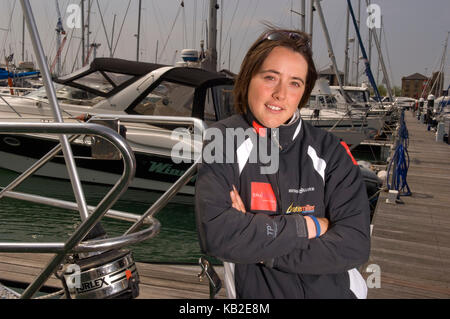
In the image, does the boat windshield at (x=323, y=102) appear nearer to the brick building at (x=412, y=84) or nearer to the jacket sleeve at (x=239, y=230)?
the jacket sleeve at (x=239, y=230)

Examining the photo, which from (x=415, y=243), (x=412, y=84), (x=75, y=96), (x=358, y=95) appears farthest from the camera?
(x=412, y=84)

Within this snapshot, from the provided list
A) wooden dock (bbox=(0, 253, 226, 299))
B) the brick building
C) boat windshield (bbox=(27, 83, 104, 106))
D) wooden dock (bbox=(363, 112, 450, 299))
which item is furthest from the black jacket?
the brick building

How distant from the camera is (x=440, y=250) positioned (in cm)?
441

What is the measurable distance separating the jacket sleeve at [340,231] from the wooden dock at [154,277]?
152 cm

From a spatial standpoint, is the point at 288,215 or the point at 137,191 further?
the point at 137,191

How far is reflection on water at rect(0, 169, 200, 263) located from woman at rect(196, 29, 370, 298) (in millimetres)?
4387

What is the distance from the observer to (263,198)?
1.62m

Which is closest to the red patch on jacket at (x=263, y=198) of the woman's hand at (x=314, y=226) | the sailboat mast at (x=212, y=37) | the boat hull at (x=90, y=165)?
the woman's hand at (x=314, y=226)

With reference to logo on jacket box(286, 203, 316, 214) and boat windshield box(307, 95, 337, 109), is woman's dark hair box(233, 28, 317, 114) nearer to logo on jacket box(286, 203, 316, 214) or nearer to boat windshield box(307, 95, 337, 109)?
logo on jacket box(286, 203, 316, 214)

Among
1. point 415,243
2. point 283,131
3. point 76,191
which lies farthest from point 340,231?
point 415,243

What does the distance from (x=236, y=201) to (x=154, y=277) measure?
1.89 meters

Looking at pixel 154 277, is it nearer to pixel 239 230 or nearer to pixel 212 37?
pixel 239 230

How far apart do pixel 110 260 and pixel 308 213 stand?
888 mm

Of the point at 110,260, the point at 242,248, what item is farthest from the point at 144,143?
the point at 242,248
